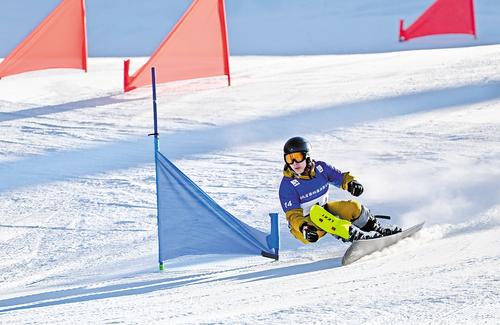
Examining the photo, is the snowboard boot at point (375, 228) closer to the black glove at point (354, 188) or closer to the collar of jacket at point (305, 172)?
the black glove at point (354, 188)

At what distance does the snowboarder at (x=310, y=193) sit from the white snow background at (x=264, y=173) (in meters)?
0.21

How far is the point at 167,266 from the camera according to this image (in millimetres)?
6438

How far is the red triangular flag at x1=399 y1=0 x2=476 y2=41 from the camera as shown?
40.7ft

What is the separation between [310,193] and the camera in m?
5.92

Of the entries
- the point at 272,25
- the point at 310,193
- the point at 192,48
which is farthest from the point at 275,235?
the point at 272,25

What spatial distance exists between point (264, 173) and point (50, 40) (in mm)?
3927

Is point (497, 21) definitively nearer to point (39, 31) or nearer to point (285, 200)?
point (39, 31)

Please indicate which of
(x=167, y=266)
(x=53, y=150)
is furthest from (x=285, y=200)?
(x=53, y=150)

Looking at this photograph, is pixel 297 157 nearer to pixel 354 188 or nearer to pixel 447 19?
pixel 354 188

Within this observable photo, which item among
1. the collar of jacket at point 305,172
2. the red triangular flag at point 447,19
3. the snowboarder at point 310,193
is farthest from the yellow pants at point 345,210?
the red triangular flag at point 447,19

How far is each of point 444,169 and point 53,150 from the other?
3.71 m

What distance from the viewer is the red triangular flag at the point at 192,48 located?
10664 mm

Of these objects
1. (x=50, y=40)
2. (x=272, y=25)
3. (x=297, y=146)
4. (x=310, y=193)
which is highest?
(x=272, y=25)

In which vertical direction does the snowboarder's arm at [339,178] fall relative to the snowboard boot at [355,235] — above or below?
above
